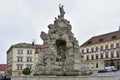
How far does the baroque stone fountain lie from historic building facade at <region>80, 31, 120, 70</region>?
45.2m

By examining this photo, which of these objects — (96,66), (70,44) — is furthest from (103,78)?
(96,66)

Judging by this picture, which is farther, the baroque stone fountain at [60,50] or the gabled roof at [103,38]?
the gabled roof at [103,38]

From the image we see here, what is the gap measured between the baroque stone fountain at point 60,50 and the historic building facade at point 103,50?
45.2 meters

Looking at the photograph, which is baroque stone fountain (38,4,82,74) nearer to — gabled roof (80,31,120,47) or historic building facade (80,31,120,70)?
historic building facade (80,31,120,70)

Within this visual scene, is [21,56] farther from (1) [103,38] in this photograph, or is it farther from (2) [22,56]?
(1) [103,38]

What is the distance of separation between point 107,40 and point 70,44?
51.4 meters

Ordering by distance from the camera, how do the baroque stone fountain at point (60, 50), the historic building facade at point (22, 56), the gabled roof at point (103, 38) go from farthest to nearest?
the historic building facade at point (22, 56), the gabled roof at point (103, 38), the baroque stone fountain at point (60, 50)

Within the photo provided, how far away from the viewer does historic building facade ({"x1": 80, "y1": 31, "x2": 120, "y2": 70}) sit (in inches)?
3354

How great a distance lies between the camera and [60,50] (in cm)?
3897

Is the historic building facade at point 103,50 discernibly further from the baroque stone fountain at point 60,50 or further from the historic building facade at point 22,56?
the baroque stone fountain at point 60,50

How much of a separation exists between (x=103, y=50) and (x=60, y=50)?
5265cm

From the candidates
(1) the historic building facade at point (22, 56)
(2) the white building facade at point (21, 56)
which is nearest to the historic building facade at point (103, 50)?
(1) the historic building facade at point (22, 56)

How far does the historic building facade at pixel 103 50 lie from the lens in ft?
279

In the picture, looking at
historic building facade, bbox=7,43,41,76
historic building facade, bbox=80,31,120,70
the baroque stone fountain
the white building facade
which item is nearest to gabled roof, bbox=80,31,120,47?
historic building facade, bbox=80,31,120,70
